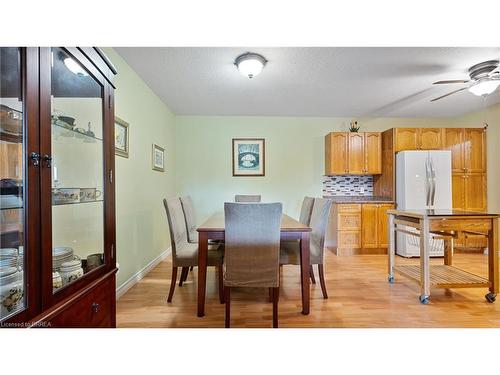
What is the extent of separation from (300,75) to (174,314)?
2.77 m

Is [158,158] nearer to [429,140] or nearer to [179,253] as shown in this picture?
[179,253]

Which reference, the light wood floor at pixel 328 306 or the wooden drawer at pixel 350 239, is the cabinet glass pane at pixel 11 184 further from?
the wooden drawer at pixel 350 239

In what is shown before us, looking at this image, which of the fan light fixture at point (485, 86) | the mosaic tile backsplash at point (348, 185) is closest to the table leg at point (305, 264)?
the fan light fixture at point (485, 86)

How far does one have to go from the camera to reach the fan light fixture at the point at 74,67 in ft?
3.33

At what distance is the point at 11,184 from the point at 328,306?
7.49 ft

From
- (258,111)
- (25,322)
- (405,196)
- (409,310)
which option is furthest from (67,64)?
(405,196)

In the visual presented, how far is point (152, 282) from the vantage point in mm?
2699

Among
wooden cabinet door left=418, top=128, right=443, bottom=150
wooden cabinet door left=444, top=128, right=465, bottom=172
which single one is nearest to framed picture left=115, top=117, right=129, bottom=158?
wooden cabinet door left=418, top=128, right=443, bottom=150

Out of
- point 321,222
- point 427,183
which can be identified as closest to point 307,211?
point 321,222

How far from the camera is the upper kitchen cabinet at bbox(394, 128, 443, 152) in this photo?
388cm

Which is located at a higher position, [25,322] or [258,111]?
[258,111]

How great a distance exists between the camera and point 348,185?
451cm

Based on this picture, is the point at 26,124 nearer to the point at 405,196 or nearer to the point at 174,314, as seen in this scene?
the point at 174,314

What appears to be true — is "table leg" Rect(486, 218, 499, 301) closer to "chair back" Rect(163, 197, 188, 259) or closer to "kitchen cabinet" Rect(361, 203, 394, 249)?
"kitchen cabinet" Rect(361, 203, 394, 249)
